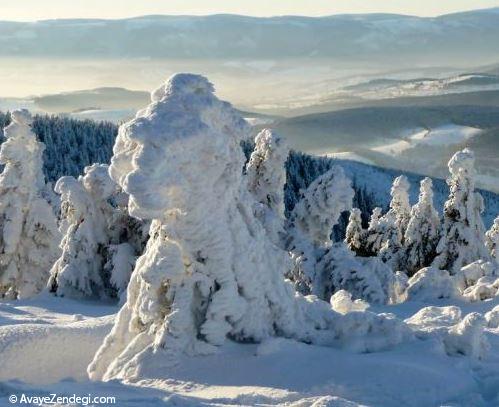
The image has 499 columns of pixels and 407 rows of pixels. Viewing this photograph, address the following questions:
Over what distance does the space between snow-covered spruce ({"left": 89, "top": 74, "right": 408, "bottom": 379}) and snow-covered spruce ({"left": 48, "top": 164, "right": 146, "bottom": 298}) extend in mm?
12206

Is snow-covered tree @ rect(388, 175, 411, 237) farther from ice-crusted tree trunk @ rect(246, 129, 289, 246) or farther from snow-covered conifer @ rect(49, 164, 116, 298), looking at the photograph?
snow-covered conifer @ rect(49, 164, 116, 298)

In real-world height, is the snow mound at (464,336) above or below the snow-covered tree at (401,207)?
above

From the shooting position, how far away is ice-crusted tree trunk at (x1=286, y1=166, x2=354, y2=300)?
24.1 m

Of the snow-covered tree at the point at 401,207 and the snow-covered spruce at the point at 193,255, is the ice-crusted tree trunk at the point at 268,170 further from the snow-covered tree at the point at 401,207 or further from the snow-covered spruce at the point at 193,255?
the snow-covered tree at the point at 401,207

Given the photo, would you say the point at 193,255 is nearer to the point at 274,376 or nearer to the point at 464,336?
the point at 274,376

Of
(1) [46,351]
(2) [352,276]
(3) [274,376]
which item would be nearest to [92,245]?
(2) [352,276]

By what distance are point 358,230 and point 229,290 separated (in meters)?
26.8

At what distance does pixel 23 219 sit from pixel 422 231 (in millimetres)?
18660

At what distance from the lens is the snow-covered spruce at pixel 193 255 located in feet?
36.2

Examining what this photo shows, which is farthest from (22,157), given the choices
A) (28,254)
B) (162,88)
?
(162,88)

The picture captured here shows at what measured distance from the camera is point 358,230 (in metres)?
38.0

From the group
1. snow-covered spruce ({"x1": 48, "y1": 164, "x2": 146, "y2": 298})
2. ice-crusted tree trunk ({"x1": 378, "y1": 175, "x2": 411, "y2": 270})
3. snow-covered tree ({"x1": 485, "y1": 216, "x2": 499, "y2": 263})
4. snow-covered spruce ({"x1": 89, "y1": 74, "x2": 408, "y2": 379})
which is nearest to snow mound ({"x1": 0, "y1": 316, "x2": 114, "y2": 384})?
snow-covered spruce ({"x1": 89, "y1": 74, "x2": 408, "y2": 379})

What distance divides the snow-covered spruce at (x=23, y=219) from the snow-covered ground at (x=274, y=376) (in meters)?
14.0

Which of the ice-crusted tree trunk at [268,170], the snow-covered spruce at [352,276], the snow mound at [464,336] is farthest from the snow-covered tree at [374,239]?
the snow mound at [464,336]
